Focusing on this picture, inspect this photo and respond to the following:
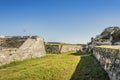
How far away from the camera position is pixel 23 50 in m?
30.6

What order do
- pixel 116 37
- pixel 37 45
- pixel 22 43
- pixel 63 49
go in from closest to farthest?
pixel 22 43
pixel 37 45
pixel 116 37
pixel 63 49

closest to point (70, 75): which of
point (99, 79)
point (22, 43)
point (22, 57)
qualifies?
point (99, 79)

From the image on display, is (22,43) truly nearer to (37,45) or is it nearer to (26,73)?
(37,45)

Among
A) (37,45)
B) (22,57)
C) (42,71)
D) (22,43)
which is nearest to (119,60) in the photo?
(42,71)

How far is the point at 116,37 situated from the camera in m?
45.6

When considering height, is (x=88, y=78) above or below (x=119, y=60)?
below

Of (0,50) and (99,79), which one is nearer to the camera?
(99,79)

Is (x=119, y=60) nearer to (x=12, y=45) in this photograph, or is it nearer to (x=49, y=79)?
(x=49, y=79)

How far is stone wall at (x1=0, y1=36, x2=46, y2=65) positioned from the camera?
25.6 m

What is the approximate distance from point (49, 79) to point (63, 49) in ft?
109

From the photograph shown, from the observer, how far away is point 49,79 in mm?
15906

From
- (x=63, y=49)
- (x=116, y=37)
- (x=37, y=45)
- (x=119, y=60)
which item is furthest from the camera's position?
(x=63, y=49)

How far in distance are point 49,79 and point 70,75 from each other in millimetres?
1547

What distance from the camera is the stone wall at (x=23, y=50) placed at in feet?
84.1
